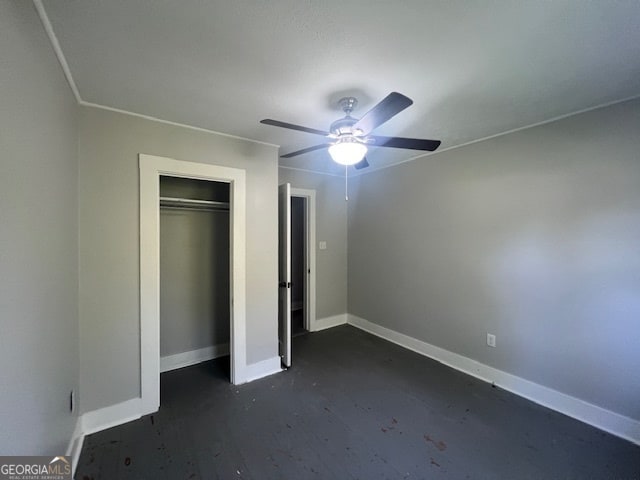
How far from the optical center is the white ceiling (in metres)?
1.18

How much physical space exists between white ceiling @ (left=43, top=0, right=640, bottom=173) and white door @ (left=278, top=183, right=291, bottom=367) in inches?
37.1

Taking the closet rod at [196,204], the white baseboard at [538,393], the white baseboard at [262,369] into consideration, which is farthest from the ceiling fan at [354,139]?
the white baseboard at [538,393]

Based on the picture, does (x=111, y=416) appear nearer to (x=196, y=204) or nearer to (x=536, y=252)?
(x=196, y=204)

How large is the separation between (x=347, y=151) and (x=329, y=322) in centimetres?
312

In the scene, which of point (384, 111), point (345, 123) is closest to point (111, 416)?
point (345, 123)

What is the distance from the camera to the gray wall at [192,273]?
296cm

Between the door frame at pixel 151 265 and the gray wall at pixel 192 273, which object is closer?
the door frame at pixel 151 265

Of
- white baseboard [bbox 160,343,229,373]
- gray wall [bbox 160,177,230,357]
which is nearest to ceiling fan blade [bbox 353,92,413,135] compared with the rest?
gray wall [bbox 160,177,230,357]

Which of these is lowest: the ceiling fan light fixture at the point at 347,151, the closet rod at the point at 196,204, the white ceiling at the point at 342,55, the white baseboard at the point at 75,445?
the white baseboard at the point at 75,445

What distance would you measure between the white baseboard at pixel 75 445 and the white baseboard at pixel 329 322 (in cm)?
268

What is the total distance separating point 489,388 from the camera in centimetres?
261

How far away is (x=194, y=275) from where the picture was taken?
3123 mm

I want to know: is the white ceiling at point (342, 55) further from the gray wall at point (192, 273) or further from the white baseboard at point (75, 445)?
the white baseboard at point (75, 445)

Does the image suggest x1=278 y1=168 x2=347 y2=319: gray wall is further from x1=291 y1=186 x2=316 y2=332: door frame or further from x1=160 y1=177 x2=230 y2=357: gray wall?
x1=160 y1=177 x2=230 y2=357: gray wall
